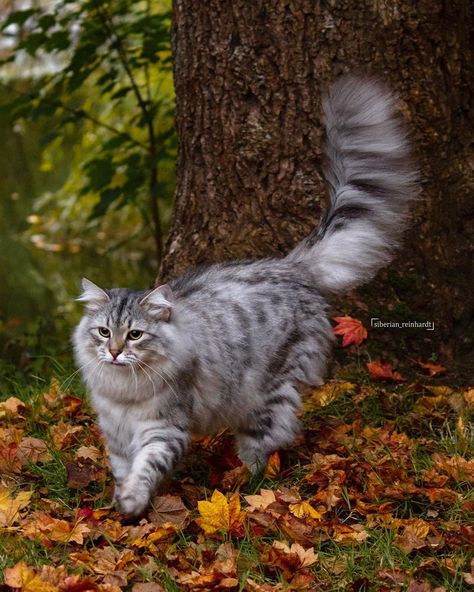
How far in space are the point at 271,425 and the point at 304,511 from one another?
0.62 meters

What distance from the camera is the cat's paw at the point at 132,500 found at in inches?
131

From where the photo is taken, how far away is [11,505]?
3449 millimetres

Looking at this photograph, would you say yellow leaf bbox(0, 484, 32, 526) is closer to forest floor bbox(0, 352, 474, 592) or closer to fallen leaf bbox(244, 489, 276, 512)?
forest floor bbox(0, 352, 474, 592)

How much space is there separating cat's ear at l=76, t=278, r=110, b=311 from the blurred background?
124cm

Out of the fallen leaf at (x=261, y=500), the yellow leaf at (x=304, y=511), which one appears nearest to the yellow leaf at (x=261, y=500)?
the fallen leaf at (x=261, y=500)

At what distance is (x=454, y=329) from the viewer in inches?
182

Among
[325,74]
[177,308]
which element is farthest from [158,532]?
[325,74]

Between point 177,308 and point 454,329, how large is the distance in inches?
64.6

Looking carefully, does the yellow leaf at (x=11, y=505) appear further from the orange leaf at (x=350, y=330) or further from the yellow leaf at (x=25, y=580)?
the orange leaf at (x=350, y=330)

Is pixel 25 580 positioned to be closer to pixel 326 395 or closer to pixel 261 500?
pixel 261 500

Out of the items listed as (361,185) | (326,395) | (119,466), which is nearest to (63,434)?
(119,466)

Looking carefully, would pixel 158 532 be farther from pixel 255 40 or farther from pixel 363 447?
pixel 255 40

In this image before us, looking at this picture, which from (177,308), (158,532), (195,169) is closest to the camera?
(158,532)

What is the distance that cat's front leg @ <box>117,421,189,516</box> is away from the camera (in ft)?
11.0
